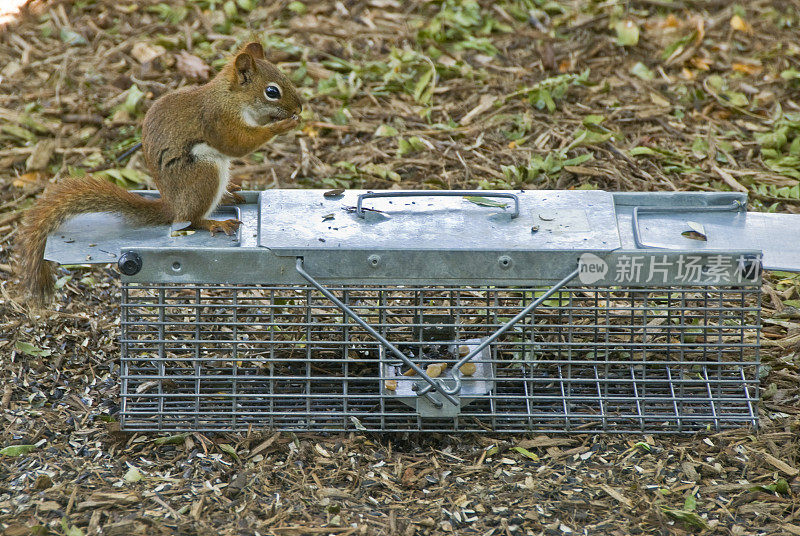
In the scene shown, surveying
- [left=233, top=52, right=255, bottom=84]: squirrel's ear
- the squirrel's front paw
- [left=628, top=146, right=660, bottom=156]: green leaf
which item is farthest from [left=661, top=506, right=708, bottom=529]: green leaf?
[left=628, top=146, right=660, bottom=156]: green leaf

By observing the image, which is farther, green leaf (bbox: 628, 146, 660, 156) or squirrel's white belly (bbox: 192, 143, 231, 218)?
green leaf (bbox: 628, 146, 660, 156)

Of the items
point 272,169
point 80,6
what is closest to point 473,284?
point 272,169

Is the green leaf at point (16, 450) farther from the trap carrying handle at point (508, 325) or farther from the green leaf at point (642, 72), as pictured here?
the green leaf at point (642, 72)

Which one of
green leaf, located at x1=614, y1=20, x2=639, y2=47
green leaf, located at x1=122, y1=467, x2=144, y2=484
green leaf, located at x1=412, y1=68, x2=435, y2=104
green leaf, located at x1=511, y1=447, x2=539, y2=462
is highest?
green leaf, located at x1=614, y1=20, x2=639, y2=47

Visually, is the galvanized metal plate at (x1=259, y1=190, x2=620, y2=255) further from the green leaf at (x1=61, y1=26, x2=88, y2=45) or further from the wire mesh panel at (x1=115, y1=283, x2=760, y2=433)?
the green leaf at (x1=61, y1=26, x2=88, y2=45)

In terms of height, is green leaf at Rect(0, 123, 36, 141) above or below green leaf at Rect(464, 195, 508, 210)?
above

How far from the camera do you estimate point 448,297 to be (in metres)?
3.09

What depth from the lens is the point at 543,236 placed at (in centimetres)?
291

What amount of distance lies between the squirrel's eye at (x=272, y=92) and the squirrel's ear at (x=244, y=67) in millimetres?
75

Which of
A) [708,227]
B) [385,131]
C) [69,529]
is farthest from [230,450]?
[385,131]

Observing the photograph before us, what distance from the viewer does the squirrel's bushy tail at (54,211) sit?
302 cm

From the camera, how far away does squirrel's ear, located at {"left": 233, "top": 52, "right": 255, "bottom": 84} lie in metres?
3.30

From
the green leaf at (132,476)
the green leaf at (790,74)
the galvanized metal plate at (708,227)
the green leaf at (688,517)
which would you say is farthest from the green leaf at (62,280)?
the green leaf at (790,74)

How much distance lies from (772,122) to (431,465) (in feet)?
9.94
